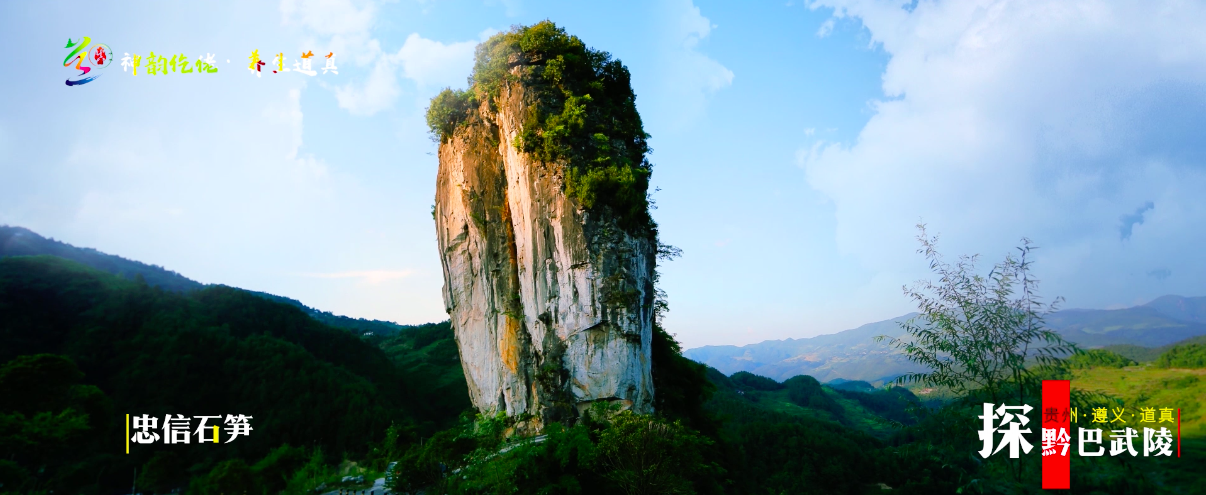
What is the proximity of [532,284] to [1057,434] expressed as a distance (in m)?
13.1

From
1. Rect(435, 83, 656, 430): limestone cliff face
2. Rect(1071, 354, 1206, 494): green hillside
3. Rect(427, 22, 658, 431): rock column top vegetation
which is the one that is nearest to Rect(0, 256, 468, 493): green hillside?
Rect(435, 83, 656, 430): limestone cliff face

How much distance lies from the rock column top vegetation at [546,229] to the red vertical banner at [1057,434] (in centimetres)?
974

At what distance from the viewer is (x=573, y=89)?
60.7 feet

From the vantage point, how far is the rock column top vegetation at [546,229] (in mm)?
15695

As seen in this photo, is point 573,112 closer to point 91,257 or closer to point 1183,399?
point 1183,399

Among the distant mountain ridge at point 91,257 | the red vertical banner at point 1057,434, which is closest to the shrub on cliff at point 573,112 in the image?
the red vertical banner at point 1057,434

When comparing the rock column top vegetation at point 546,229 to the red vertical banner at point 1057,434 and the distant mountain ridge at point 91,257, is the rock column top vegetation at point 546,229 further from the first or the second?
the distant mountain ridge at point 91,257

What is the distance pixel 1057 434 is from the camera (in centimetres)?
755

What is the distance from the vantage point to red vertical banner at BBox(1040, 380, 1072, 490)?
7.42m

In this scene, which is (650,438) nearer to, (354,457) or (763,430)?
(354,457)

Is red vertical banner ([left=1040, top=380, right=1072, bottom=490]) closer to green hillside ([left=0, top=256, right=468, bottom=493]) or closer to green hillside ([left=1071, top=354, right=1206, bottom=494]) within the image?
green hillside ([left=1071, top=354, right=1206, bottom=494])

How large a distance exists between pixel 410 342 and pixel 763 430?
53.3 meters

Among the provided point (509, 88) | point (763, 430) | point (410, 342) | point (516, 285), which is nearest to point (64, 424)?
point (516, 285)

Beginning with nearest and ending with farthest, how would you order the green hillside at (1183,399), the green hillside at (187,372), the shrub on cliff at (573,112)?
1. the shrub on cliff at (573,112)
2. the green hillside at (1183,399)
3. the green hillside at (187,372)
